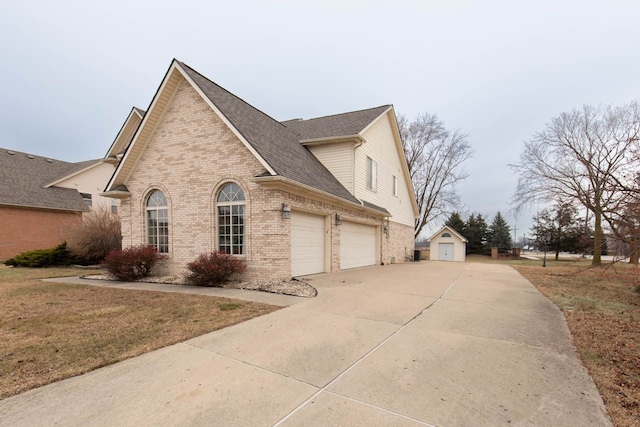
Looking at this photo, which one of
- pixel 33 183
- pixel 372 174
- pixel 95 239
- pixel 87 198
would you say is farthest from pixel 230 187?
pixel 87 198

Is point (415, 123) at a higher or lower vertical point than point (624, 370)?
higher

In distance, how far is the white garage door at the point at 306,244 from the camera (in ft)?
33.8

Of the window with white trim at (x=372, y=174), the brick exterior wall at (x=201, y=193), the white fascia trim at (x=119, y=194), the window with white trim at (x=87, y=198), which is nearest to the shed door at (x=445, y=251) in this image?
the window with white trim at (x=372, y=174)

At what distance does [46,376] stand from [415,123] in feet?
109

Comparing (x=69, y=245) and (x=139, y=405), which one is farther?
(x=69, y=245)

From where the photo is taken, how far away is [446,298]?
7742mm

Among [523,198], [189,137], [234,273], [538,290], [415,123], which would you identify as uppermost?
[415,123]

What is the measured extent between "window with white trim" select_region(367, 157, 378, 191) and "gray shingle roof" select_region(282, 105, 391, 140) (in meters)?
1.95

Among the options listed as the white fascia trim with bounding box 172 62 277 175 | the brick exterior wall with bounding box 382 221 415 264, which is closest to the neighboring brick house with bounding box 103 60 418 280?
the white fascia trim with bounding box 172 62 277 175

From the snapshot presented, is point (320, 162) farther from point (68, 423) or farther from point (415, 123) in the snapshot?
point (415, 123)

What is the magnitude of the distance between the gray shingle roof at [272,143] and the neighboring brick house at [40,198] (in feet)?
40.9

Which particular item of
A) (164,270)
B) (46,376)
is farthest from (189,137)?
(46,376)

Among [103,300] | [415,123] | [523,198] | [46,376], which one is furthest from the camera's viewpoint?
[415,123]

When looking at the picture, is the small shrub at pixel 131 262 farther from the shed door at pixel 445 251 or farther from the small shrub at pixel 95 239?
the shed door at pixel 445 251
